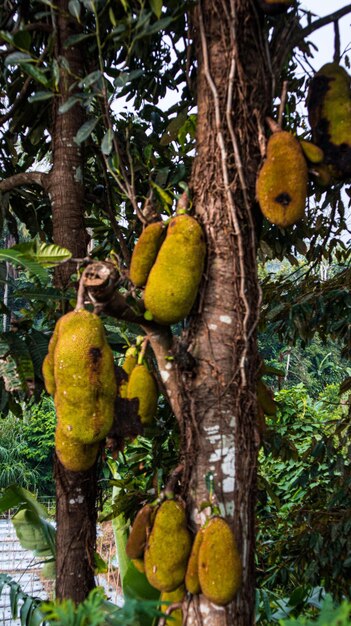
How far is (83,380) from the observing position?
1.11m

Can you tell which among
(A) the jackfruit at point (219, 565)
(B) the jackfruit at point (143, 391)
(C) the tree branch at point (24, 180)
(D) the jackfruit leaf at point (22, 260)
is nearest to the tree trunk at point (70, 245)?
(C) the tree branch at point (24, 180)

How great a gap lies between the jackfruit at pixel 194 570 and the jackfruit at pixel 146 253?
0.46 metres

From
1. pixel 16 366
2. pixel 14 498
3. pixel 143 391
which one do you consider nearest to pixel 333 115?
pixel 143 391

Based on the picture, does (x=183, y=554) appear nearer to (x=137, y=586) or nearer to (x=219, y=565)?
(x=219, y=565)

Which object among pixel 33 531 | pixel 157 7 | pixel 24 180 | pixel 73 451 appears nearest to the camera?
pixel 73 451

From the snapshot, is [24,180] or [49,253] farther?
[24,180]

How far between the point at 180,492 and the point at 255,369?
0.27 metres

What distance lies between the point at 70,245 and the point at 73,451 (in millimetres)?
843

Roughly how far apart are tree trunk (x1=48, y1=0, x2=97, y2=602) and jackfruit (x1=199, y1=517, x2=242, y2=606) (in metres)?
0.70

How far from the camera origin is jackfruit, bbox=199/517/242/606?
1.03 metres

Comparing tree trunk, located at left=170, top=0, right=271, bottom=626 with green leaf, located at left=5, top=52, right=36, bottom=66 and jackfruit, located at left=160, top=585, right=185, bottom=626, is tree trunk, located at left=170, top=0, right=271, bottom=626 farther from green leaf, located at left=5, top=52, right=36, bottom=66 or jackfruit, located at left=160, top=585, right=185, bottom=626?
green leaf, located at left=5, top=52, right=36, bottom=66

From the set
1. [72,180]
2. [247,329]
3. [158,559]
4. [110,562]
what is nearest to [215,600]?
[158,559]

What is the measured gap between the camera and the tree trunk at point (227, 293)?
3.74 ft

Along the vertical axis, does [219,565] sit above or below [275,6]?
below
